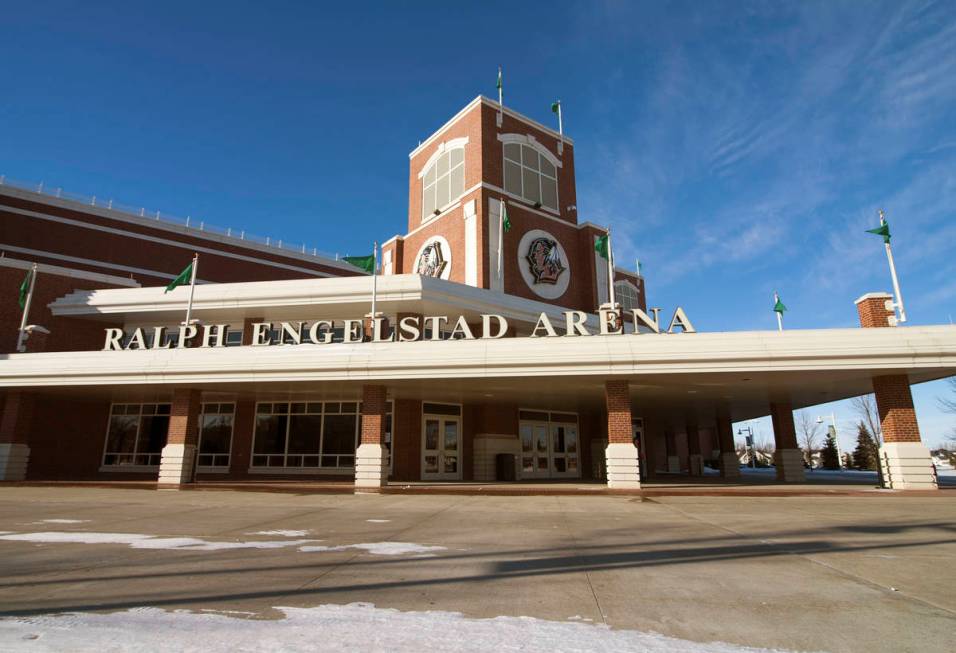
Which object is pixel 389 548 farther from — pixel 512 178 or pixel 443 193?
pixel 443 193

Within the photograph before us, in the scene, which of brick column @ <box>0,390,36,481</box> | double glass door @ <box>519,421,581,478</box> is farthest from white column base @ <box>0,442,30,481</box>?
double glass door @ <box>519,421,581,478</box>

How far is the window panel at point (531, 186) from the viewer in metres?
34.2

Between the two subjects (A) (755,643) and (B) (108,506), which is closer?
(A) (755,643)

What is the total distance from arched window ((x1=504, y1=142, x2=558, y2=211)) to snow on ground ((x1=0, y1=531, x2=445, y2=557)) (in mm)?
27871

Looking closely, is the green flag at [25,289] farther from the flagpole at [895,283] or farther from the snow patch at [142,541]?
the flagpole at [895,283]

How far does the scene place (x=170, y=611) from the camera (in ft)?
15.1

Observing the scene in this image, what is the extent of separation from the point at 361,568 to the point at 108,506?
1098cm

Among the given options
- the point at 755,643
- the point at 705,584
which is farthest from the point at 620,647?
the point at 705,584

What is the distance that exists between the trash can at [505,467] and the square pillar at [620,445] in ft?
26.2

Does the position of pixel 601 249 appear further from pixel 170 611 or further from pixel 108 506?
pixel 170 611

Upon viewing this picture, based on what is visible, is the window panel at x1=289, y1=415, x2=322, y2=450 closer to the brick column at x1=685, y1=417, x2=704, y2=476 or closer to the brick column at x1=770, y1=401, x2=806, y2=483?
the brick column at x1=770, y1=401, x2=806, y2=483

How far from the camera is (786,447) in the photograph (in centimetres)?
2750

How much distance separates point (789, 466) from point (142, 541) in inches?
1099

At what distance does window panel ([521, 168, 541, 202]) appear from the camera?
1346 inches
